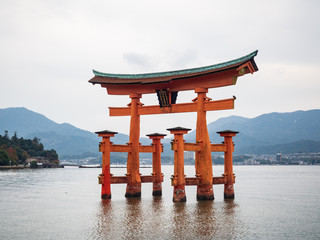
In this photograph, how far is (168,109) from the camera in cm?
2806

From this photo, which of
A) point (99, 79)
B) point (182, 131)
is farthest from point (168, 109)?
point (99, 79)

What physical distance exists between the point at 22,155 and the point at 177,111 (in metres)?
116

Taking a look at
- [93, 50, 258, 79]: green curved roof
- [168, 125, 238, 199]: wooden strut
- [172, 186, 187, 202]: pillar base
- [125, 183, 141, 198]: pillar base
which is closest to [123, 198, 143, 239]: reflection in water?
[125, 183, 141, 198]: pillar base

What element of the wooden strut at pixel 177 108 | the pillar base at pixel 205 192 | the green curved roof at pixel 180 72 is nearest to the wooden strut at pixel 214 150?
the pillar base at pixel 205 192

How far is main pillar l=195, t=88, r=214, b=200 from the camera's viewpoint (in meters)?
26.0

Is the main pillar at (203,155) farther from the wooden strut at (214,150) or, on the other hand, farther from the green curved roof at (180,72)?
the green curved roof at (180,72)

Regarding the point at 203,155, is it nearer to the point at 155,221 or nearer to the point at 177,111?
the point at 177,111

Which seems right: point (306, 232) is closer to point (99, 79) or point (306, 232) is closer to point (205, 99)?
point (205, 99)

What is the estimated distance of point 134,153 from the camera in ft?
93.7

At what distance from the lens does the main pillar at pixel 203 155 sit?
26016 mm

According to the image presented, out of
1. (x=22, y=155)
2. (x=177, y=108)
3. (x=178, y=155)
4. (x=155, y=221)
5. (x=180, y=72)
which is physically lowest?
(x=155, y=221)

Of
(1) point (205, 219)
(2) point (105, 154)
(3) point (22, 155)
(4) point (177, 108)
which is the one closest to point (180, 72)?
(4) point (177, 108)

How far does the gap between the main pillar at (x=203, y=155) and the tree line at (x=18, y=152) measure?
92296mm

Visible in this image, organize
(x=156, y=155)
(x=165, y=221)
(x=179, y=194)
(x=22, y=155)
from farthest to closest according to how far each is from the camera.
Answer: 1. (x=22, y=155)
2. (x=156, y=155)
3. (x=179, y=194)
4. (x=165, y=221)
